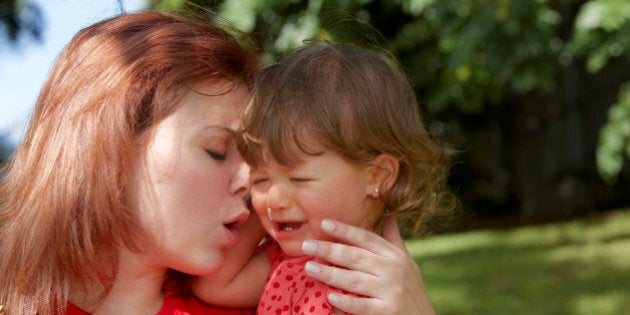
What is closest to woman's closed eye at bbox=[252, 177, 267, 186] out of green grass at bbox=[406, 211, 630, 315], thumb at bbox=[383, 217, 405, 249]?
thumb at bbox=[383, 217, 405, 249]

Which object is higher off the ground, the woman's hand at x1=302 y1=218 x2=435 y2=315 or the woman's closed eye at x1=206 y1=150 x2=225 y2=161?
the woman's closed eye at x1=206 y1=150 x2=225 y2=161

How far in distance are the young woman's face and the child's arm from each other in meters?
0.08

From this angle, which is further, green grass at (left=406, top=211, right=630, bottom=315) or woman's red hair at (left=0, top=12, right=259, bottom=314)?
green grass at (left=406, top=211, right=630, bottom=315)

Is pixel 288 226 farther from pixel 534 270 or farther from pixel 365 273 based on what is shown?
pixel 534 270

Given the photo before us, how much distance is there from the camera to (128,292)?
182cm

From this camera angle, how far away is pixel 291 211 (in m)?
1.74

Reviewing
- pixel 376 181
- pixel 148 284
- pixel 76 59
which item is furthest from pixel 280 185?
pixel 76 59

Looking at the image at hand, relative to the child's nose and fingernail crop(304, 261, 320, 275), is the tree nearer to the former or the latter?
the child's nose

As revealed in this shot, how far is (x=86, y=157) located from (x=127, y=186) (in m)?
0.11

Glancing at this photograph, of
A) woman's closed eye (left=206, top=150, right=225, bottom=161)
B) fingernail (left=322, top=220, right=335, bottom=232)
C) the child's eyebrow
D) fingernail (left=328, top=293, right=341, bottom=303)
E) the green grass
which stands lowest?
the green grass

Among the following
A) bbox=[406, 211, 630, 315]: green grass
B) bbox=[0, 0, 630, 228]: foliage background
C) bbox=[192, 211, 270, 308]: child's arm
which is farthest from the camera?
bbox=[406, 211, 630, 315]: green grass

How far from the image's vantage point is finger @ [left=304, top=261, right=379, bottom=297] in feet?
5.53

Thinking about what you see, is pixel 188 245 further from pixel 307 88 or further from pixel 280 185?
pixel 307 88

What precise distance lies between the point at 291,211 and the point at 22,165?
0.65 m
